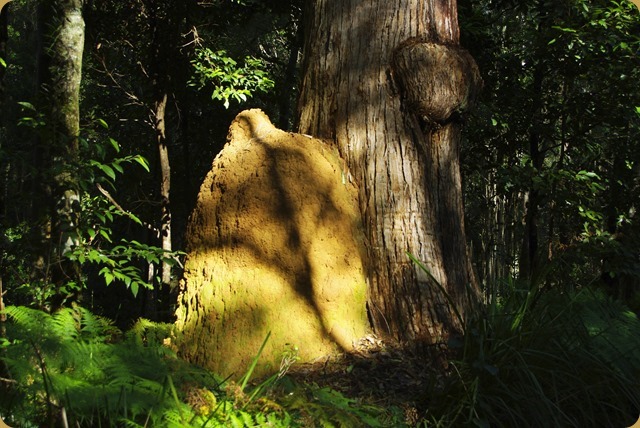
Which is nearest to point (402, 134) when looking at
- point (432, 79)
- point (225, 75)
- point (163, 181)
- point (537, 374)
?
point (432, 79)

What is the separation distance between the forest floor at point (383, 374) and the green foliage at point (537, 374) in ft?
0.40

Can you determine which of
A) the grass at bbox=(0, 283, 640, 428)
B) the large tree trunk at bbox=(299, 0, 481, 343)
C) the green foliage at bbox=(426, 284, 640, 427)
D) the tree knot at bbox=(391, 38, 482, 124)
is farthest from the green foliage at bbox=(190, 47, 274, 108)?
the green foliage at bbox=(426, 284, 640, 427)

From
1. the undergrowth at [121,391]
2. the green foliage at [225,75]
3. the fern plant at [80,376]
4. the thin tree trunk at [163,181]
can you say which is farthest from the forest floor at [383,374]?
the thin tree trunk at [163,181]

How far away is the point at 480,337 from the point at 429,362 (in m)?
0.53

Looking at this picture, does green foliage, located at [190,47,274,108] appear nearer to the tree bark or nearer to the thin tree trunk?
the thin tree trunk

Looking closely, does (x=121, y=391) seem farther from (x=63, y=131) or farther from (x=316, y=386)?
(x=63, y=131)

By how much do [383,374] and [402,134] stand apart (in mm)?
1687

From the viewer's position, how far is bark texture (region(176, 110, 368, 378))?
406 centimetres

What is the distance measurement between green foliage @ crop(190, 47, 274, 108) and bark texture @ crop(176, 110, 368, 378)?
17.5ft

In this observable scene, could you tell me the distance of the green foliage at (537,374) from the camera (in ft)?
11.2

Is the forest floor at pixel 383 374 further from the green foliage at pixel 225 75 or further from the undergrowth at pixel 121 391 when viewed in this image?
the green foliage at pixel 225 75

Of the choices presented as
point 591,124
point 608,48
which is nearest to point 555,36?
point 608,48

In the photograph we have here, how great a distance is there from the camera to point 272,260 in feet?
13.8

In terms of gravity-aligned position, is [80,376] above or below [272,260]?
below
